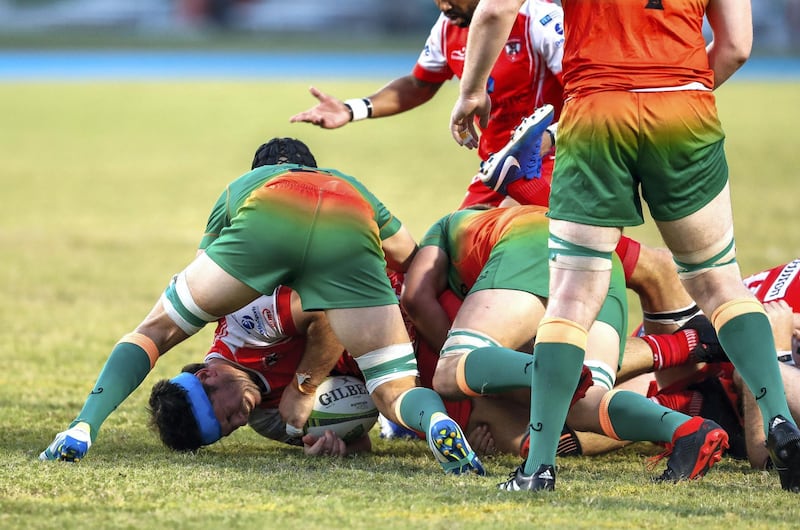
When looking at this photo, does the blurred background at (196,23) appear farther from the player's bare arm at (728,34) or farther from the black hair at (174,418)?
the player's bare arm at (728,34)

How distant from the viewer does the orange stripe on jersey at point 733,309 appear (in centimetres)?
402

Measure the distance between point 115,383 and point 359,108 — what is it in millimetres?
2222

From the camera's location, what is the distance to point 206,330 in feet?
25.9

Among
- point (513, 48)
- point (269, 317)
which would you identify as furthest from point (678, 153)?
point (513, 48)

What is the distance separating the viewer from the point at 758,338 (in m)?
4.00

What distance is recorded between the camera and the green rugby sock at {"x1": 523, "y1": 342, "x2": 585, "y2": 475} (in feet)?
12.6

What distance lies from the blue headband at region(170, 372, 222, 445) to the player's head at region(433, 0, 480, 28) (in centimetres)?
197

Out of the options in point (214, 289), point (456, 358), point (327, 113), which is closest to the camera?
point (214, 289)

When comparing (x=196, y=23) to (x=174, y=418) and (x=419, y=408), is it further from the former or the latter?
(x=419, y=408)

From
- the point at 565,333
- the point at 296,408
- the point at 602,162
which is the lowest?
the point at 296,408

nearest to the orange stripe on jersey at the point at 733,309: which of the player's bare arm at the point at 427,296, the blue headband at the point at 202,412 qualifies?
the player's bare arm at the point at 427,296

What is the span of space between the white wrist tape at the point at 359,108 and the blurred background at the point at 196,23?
28.4 metres

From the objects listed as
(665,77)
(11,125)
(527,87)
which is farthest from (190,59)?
(665,77)

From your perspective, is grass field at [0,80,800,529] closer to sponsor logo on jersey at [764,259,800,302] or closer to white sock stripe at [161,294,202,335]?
white sock stripe at [161,294,202,335]
